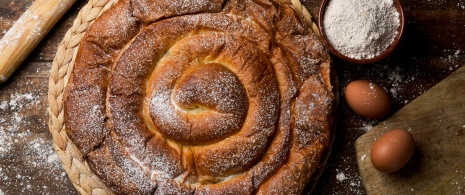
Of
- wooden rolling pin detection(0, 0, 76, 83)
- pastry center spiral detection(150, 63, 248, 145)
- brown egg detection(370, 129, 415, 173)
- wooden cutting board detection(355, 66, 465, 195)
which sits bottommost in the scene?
wooden cutting board detection(355, 66, 465, 195)

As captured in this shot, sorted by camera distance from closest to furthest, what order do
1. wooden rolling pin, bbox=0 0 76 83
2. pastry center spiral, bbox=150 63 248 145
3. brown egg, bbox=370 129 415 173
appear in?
pastry center spiral, bbox=150 63 248 145 → brown egg, bbox=370 129 415 173 → wooden rolling pin, bbox=0 0 76 83

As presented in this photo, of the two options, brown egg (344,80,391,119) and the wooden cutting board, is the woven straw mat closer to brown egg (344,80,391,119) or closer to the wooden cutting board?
brown egg (344,80,391,119)

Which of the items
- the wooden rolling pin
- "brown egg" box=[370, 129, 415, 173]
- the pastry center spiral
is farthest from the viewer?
the wooden rolling pin

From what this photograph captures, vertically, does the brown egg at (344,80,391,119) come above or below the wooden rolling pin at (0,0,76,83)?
below

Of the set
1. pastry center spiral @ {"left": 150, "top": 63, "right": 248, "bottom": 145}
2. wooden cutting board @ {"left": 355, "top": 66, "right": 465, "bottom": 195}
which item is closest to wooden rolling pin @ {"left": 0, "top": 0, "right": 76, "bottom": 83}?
pastry center spiral @ {"left": 150, "top": 63, "right": 248, "bottom": 145}

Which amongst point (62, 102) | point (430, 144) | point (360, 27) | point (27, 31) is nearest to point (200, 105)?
point (62, 102)

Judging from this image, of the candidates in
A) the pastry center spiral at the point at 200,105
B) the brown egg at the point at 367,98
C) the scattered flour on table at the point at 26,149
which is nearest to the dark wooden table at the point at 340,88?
the scattered flour on table at the point at 26,149

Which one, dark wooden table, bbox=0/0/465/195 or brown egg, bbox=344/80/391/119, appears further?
dark wooden table, bbox=0/0/465/195

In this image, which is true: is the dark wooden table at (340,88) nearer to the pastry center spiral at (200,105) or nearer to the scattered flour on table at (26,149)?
the scattered flour on table at (26,149)
